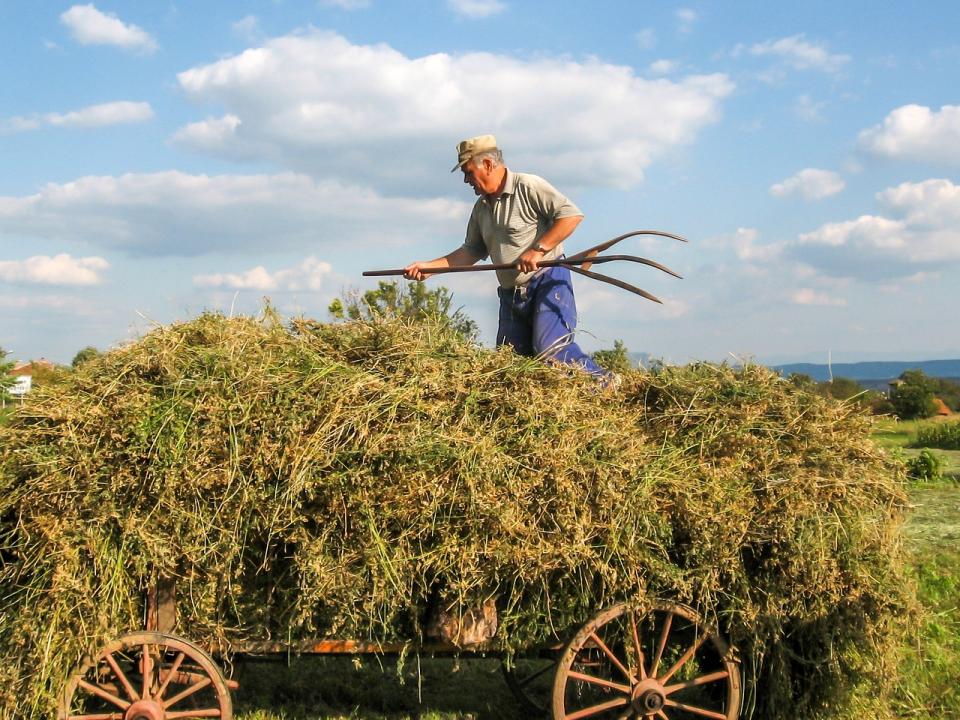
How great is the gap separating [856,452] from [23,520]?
342 centimetres

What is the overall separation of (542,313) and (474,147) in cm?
106

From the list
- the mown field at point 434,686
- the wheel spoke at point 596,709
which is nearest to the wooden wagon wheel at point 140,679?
the mown field at point 434,686

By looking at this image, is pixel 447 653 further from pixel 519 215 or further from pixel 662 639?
pixel 519 215

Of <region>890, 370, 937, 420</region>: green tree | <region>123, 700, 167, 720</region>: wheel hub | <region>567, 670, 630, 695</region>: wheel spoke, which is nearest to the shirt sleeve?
<region>567, 670, 630, 695</region>: wheel spoke

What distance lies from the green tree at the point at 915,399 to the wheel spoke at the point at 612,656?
1839 cm

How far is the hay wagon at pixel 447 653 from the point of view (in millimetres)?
3354

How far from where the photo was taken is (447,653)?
3555mm

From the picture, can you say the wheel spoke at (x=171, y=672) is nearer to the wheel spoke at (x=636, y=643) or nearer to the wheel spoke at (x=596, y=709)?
the wheel spoke at (x=596, y=709)

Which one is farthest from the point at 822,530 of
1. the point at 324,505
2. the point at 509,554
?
the point at 324,505

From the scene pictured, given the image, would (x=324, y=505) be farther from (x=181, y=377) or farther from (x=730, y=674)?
(x=730, y=674)

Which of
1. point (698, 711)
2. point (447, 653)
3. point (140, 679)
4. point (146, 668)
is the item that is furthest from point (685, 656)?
point (140, 679)

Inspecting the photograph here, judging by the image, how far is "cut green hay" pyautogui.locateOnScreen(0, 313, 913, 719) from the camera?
126 inches

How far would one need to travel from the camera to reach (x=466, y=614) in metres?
3.36

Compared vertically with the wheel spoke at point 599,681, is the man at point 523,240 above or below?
above
